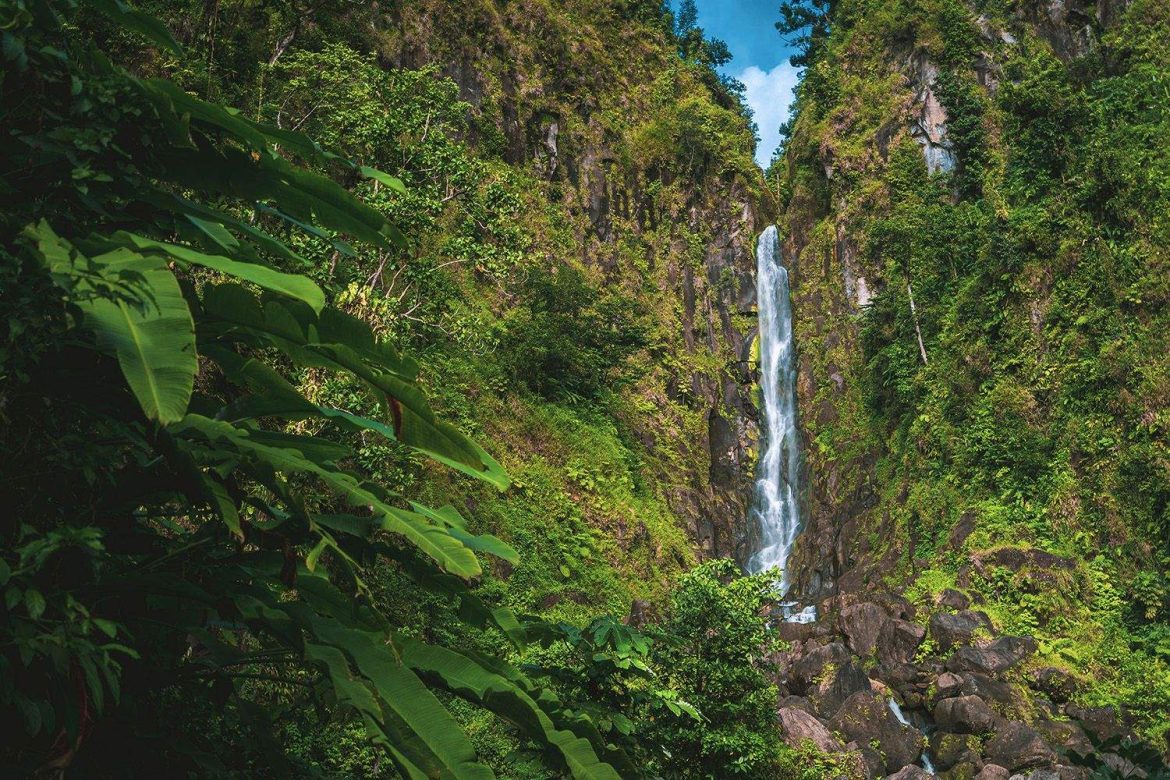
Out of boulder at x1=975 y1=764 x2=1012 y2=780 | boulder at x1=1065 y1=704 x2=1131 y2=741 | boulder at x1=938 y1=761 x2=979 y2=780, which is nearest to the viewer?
boulder at x1=975 y1=764 x2=1012 y2=780

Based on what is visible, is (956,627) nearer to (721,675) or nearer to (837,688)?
(837,688)

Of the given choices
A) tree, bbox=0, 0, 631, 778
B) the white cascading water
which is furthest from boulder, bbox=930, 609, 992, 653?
tree, bbox=0, 0, 631, 778

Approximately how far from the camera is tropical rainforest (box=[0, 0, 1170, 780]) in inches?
105

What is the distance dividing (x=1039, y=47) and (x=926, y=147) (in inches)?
157

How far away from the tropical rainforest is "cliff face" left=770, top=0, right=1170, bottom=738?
0.11 metres

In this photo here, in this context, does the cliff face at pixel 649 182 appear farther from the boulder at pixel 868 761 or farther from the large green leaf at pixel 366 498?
the large green leaf at pixel 366 498

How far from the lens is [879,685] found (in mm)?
14430

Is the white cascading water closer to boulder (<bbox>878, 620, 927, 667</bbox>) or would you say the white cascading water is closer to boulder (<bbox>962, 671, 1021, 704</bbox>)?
boulder (<bbox>878, 620, 927, 667</bbox>)

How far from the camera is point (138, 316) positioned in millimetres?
2355

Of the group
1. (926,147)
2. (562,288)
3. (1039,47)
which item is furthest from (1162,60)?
(562,288)

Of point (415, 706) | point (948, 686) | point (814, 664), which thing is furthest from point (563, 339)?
point (415, 706)

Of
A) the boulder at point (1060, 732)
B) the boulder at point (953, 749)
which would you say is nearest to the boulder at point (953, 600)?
the boulder at point (1060, 732)

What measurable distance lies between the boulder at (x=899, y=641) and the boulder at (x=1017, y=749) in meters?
2.73

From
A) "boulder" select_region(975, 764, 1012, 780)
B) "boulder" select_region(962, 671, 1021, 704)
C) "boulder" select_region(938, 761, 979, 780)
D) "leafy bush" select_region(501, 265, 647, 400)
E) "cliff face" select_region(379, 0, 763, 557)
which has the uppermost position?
"cliff face" select_region(379, 0, 763, 557)
